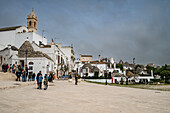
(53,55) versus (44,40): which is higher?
(44,40)

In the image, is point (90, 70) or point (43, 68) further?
point (90, 70)

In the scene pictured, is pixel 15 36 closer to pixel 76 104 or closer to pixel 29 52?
pixel 29 52

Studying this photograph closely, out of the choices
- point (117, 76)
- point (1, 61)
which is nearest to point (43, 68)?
point (1, 61)

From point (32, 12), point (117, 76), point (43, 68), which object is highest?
point (32, 12)

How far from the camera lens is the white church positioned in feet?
104

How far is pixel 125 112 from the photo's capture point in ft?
21.3

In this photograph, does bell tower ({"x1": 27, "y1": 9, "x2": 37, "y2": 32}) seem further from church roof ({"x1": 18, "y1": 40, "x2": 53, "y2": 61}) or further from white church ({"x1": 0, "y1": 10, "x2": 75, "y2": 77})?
church roof ({"x1": 18, "y1": 40, "x2": 53, "y2": 61})

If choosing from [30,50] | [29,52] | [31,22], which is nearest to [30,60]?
[29,52]

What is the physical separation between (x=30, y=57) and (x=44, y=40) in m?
15.7

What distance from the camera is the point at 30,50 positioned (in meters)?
35.4

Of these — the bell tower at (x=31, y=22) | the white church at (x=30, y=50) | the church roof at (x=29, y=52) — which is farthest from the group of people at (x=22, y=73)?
the bell tower at (x=31, y=22)

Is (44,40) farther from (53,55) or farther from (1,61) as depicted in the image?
(1,61)

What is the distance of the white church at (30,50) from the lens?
3162 centimetres

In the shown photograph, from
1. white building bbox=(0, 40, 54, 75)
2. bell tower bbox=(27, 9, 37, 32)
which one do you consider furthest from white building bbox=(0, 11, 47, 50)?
bell tower bbox=(27, 9, 37, 32)
